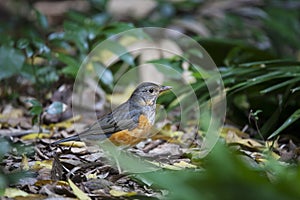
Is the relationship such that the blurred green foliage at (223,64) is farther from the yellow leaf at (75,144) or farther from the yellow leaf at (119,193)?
the yellow leaf at (75,144)

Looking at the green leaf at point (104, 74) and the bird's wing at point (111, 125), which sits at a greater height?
the green leaf at point (104, 74)

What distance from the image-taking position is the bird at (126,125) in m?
3.31

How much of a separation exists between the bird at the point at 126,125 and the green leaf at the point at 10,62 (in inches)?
52.3

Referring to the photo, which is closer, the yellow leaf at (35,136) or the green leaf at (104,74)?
the yellow leaf at (35,136)

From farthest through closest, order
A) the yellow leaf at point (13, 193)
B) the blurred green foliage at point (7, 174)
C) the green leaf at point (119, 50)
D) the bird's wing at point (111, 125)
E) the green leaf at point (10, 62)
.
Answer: the green leaf at point (119, 50) < the green leaf at point (10, 62) < the bird's wing at point (111, 125) < the yellow leaf at point (13, 193) < the blurred green foliage at point (7, 174)

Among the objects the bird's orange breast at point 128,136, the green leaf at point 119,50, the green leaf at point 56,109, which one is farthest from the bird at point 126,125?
the green leaf at point 119,50

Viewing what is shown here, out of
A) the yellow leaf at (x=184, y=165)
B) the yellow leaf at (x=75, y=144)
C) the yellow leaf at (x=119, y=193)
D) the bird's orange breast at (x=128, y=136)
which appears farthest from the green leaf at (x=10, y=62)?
the yellow leaf at (x=119, y=193)

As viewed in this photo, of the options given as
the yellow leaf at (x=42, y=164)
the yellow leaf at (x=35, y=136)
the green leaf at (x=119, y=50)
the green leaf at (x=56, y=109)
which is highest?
the green leaf at (x=119, y=50)

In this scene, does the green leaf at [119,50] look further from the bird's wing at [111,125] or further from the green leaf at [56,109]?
the bird's wing at [111,125]

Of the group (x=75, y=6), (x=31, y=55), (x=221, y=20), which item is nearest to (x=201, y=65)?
(x=31, y=55)

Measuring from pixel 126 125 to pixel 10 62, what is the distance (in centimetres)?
159

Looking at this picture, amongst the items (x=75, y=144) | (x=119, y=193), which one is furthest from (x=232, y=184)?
(x=75, y=144)

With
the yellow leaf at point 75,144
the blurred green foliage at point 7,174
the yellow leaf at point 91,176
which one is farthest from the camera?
the yellow leaf at point 75,144

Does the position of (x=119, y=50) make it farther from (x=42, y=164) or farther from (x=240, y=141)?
(x=42, y=164)
